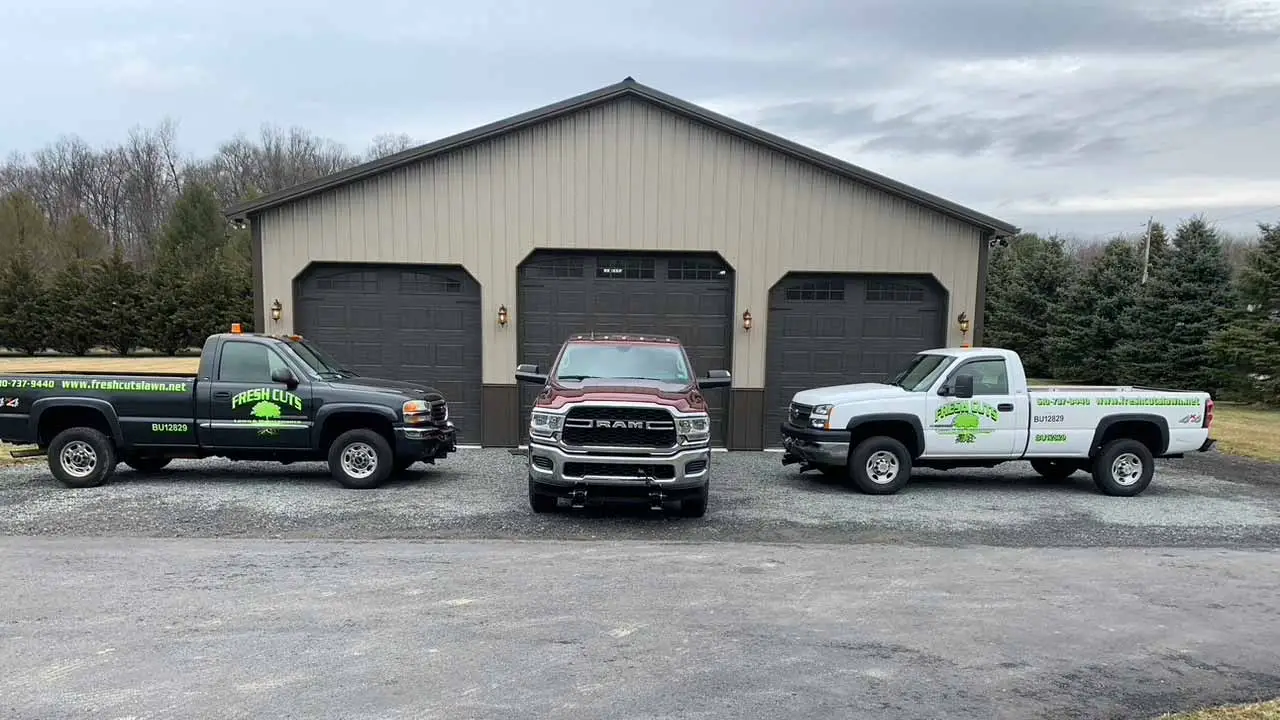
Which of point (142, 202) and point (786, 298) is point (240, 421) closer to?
point (786, 298)

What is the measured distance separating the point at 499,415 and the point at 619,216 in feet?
13.6

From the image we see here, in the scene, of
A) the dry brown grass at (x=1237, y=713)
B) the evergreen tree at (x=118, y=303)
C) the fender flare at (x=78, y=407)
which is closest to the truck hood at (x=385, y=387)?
the fender flare at (x=78, y=407)

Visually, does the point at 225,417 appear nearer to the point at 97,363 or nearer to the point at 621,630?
the point at 621,630

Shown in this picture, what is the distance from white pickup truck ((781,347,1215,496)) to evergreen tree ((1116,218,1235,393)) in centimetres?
1739

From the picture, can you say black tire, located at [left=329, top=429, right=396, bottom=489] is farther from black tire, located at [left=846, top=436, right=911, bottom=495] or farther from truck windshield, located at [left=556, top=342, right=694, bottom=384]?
black tire, located at [left=846, top=436, right=911, bottom=495]

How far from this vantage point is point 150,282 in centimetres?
3212

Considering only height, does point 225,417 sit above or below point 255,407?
below

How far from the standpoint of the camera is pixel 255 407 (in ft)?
29.4

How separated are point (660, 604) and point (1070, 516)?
18.9 ft

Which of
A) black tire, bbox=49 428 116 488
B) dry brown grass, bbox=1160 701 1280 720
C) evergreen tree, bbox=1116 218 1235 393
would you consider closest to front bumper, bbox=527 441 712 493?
dry brown grass, bbox=1160 701 1280 720

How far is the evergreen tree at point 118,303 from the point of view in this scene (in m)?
31.5

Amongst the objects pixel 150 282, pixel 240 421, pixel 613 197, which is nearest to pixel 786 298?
pixel 613 197

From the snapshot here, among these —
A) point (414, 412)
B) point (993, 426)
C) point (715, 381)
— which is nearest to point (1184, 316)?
point (993, 426)

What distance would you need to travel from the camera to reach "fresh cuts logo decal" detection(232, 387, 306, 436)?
29.4ft
